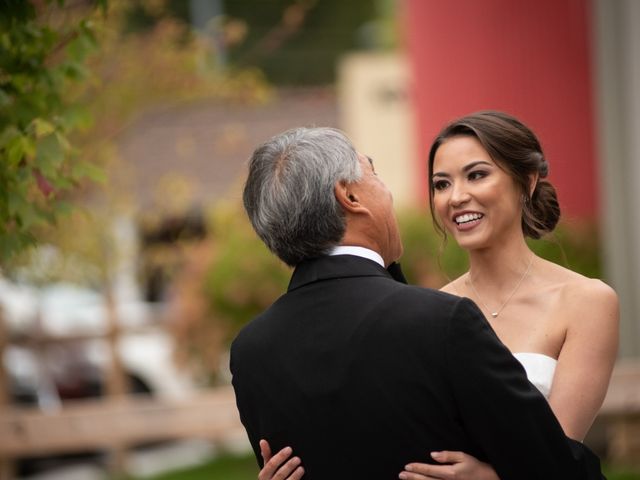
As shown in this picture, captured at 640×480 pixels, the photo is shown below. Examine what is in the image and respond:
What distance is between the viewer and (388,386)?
3004mm

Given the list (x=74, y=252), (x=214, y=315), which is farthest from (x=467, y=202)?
(x=214, y=315)

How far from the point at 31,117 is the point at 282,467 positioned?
1.76m

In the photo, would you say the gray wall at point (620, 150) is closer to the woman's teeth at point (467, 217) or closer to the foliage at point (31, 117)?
the woman's teeth at point (467, 217)

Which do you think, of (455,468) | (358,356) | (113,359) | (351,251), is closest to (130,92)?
(113,359)

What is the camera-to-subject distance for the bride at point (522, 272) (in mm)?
3580

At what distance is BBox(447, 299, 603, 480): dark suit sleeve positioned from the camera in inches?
115

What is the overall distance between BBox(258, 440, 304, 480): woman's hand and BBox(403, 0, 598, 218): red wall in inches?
285

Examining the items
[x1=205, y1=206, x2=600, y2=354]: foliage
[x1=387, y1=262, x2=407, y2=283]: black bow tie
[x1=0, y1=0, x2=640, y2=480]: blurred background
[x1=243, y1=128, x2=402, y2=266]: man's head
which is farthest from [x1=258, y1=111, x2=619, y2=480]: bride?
[x1=205, y1=206, x2=600, y2=354]: foliage

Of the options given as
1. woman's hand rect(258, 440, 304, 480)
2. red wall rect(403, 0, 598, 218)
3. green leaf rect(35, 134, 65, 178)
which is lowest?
Result: woman's hand rect(258, 440, 304, 480)

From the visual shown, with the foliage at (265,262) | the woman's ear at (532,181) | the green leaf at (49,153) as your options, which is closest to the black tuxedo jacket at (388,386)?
the woman's ear at (532,181)

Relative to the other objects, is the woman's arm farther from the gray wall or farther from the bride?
the gray wall

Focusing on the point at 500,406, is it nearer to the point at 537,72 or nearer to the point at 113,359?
the point at 537,72

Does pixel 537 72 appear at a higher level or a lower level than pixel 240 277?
higher

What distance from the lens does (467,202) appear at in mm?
3830
